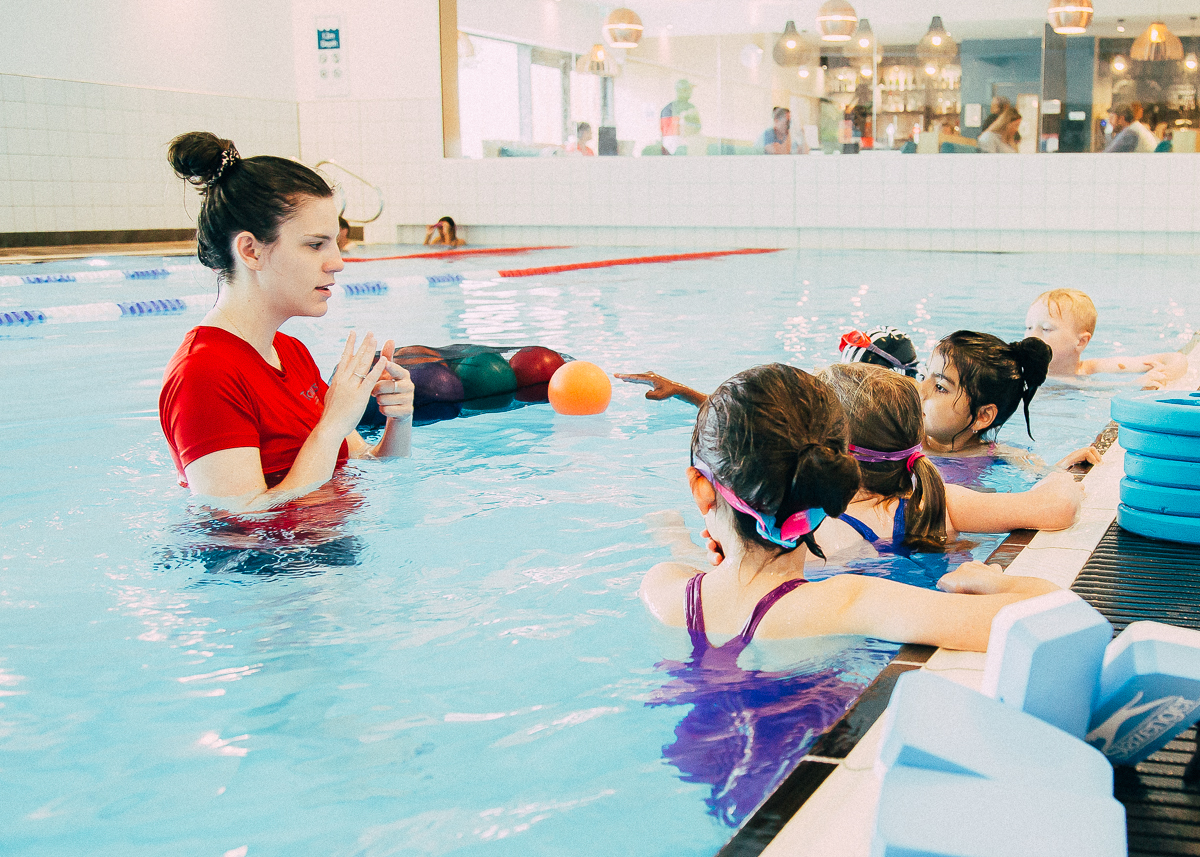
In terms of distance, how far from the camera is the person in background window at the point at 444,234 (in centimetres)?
1625

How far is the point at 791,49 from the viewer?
597 inches

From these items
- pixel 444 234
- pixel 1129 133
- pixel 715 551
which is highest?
pixel 1129 133

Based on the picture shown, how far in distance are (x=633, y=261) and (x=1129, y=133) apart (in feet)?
20.3

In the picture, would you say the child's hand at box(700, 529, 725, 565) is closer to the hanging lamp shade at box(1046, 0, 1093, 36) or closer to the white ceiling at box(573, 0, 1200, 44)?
the hanging lamp shade at box(1046, 0, 1093, 36)

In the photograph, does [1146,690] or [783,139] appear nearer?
[1146,690]

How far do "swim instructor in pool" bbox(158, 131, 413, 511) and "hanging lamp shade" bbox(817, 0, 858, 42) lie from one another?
1315 centimetres

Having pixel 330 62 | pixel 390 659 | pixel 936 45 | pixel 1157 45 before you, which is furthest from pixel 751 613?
pixel 330 62

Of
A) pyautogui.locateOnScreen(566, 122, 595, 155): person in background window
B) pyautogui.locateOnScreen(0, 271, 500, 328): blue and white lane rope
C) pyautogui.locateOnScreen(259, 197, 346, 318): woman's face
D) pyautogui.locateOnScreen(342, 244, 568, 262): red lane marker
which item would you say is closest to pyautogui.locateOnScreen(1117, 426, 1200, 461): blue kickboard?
pyautogui.locateOnScreen(259, 197, 346, 318): woman's face

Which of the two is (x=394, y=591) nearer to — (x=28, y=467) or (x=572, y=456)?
(x=572, y=456)

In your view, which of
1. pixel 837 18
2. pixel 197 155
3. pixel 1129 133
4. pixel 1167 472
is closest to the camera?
pixel 1167 472

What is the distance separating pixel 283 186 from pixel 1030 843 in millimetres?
2217

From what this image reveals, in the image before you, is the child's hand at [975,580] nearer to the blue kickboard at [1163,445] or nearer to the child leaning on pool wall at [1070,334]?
the blue kickboard at [1163,445]

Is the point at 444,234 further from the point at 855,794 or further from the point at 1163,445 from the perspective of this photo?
the point at 855,794

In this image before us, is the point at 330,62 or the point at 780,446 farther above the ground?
the point at 330,62
